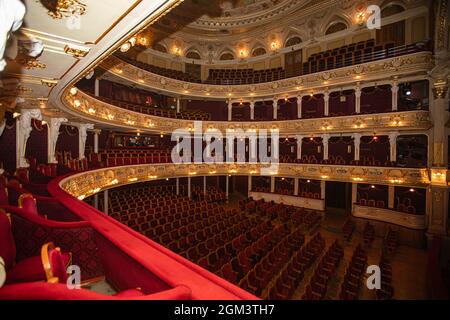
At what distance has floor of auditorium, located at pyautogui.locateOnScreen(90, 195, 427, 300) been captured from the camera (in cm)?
782

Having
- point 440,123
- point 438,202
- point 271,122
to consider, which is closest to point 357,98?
point 440,123

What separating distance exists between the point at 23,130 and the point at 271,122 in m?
14.5

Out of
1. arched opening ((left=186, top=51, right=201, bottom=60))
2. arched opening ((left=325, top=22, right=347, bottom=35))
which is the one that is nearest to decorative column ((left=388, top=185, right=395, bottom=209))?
arched opening ((left=325, top=22, right=347, bottom=35))

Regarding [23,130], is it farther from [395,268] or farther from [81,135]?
[395,268]

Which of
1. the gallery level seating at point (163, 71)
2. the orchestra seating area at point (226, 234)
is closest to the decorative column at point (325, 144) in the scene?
the orchestra seating area at point (226, 234)

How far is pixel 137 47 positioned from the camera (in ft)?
62.0

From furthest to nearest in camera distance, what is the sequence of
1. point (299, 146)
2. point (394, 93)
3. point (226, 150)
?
1. point (226, 150)
2. point (299, 146)
3. point (394, 93)

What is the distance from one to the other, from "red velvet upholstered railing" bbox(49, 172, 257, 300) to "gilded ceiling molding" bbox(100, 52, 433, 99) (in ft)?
41.6

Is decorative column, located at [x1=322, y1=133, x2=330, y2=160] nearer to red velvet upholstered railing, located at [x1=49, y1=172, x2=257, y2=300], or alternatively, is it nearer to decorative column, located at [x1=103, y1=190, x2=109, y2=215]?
decorative column, located at [x1=103, y1=190, x2=109, y2=215]

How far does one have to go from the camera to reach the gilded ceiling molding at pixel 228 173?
8442 mm

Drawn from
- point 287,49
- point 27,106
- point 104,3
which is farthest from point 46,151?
point 287,49

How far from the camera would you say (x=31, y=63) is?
145 inches

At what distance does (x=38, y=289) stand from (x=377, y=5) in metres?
21.7

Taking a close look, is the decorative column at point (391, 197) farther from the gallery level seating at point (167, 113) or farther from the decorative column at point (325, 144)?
the gallery level seating at point (167, 113)
